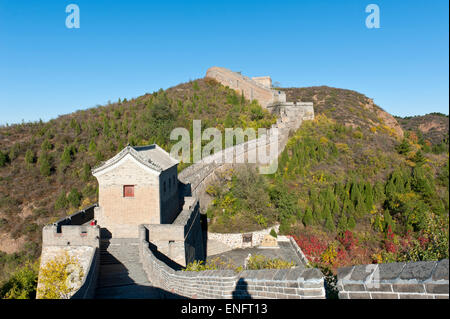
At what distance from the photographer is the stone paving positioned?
1845 cm

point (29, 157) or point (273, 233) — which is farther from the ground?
point (29, 157)

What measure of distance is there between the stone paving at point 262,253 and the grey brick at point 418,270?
15648 millimetres

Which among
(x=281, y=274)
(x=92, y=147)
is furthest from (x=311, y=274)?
(x=92, y=147)

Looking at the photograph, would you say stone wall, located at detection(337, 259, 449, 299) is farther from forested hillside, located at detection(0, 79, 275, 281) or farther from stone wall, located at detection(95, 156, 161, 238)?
forested hillside, located at detection(0, 79, 275, 281)

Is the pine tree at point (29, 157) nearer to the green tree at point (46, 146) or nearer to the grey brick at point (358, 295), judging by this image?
the green tree at point (46, 146)

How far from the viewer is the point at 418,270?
9.23ft

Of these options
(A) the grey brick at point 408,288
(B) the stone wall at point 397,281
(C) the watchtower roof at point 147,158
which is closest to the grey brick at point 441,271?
(B) the stone wall at point 397,281

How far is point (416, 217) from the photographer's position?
18.1 meters

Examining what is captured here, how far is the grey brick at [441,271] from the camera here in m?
2.62

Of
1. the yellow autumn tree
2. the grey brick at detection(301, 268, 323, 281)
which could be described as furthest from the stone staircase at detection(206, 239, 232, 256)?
the grey brick at detection(301, 268, 323, 281)

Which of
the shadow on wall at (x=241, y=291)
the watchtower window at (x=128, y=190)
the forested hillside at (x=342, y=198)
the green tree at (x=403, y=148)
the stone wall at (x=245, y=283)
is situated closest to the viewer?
the stone wall at (x=245, y=283)

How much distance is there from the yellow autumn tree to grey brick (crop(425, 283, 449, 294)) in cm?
1042

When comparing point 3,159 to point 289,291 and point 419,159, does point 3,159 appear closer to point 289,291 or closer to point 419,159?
point 289,291

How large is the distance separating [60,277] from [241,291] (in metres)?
8.14
